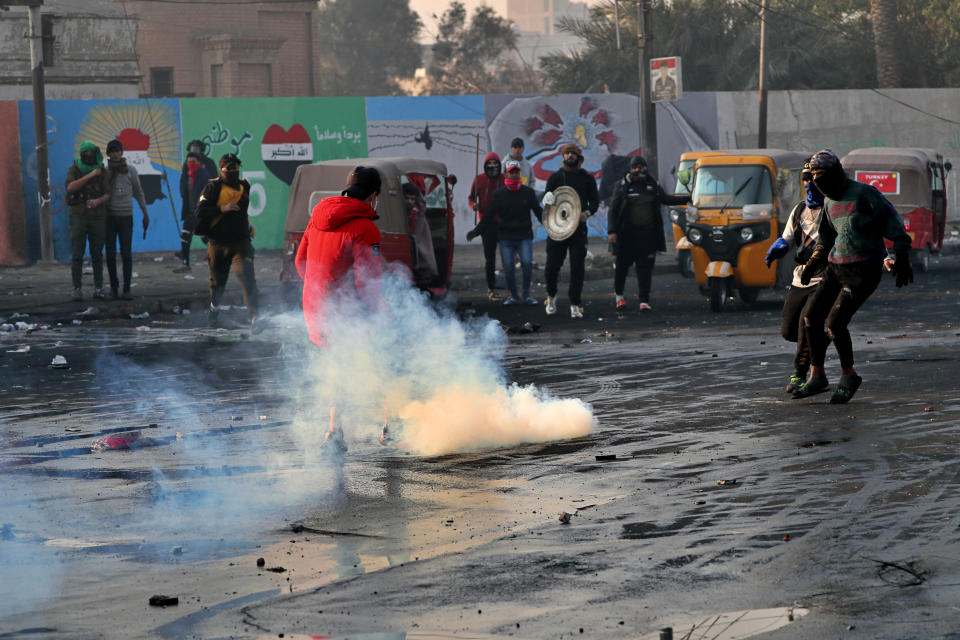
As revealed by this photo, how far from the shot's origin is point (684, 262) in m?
22.1

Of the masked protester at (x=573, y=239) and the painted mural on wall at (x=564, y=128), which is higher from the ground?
the painted mural on wall at (x=564, y=128)

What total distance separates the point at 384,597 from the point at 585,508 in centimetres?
178

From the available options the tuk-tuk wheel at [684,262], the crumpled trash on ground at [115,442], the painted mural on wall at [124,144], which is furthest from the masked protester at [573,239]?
the painted mural on wall at [124,144]

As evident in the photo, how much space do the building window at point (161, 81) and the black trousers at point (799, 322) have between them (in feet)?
161

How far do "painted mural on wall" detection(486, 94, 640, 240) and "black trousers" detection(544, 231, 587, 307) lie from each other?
1333cm

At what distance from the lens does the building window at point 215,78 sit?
5641 centimetres

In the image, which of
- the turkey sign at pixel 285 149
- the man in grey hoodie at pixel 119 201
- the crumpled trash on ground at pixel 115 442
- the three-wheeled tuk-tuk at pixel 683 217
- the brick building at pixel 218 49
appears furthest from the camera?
the brick building at pixel 218 49

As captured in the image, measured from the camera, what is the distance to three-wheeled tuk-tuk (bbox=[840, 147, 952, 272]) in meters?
23.0

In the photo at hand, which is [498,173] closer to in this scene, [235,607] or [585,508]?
[585,508]

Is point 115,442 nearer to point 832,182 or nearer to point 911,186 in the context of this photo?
point 832,182

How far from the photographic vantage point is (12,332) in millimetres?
15547

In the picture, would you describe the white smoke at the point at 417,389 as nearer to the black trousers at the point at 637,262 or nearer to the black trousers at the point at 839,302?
the black trousers at the point at 839,302

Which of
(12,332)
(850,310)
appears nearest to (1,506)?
(850,310)

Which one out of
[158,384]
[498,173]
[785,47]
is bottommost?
[158,384]
